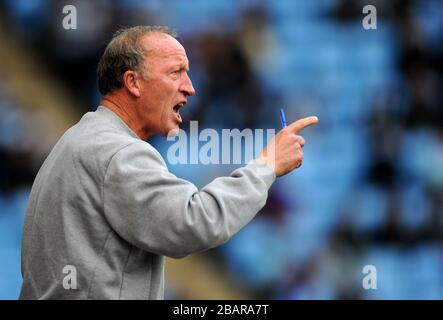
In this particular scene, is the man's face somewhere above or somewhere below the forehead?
below

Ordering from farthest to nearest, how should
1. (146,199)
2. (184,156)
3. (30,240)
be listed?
1. (184,156)
2. (30,240)
3. (146,199)

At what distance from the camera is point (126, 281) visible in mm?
1607

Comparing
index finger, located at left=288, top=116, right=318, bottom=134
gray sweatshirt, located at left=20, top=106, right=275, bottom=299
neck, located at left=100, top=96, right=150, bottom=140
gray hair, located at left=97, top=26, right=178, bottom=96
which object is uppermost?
gray hair, located at left=97, top=26, right=178, bottom=96

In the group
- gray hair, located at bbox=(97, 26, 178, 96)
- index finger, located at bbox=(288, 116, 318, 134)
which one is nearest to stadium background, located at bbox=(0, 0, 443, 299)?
gray hair, located at bbox=(97, 26, 178, 96)

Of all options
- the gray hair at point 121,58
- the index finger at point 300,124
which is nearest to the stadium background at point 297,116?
the gray hair at point 121,58

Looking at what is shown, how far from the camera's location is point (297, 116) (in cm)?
368

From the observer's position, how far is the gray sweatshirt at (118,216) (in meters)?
1.55

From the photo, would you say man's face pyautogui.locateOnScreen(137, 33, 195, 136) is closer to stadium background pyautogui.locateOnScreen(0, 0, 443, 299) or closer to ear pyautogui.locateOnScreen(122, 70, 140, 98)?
ear pyautogui.locateOnScreen(122, 70, 140, 98)

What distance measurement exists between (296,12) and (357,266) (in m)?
1.10

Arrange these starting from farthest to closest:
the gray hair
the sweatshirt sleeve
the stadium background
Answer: the stadium background, the gray hair, the sweatshirt sleeve

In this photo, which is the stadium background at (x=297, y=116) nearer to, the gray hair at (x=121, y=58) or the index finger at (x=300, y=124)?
the gray hair at (x=121, y=58)

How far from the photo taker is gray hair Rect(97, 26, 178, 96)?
5.82ft
